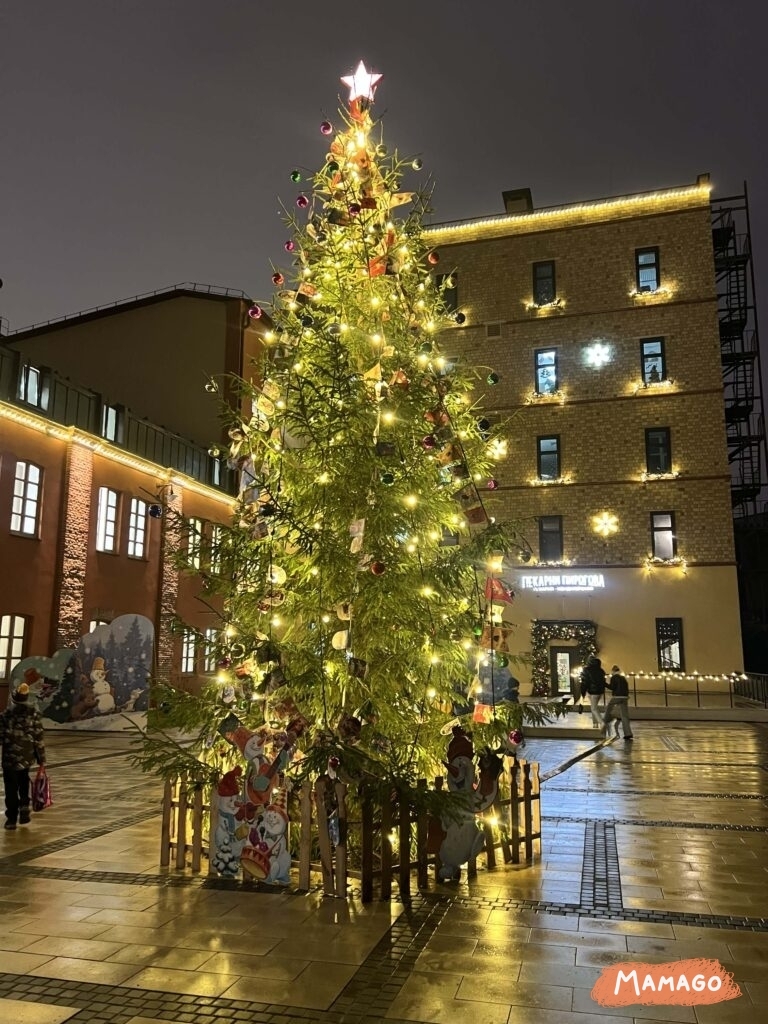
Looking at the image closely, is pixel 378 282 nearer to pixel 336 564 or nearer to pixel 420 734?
pixel 336 564

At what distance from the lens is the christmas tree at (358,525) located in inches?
291

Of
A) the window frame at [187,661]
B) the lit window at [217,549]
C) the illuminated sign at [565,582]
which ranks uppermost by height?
the illuminated sign at [565,582]

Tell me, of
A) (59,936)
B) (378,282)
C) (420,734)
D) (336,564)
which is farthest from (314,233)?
(59,936)

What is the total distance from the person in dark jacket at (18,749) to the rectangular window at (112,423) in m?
14.8

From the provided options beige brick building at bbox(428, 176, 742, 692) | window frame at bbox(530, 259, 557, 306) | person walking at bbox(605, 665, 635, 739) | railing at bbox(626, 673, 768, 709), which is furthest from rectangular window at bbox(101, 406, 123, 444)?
railing at bbox(626, 673, 768, 709)

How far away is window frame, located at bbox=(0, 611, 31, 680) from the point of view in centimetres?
1858

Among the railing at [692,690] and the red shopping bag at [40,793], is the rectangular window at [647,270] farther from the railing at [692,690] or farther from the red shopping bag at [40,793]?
the red shopping bag at [40,793]

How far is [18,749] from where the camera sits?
9.08m

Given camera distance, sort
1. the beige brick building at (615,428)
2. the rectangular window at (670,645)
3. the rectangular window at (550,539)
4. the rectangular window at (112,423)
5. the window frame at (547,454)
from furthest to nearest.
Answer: the window frame at (547,454)
the rectangular window at (550,539)
the beige brick building at (615,428)
the rectangular window at (670,645)
the rectangular window at (112,423)

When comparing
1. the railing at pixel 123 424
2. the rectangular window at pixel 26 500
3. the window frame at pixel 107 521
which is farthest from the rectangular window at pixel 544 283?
the rectangular window at pixel 26 500

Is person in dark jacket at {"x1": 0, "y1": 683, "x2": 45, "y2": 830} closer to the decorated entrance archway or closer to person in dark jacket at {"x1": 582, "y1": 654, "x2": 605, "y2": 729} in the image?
person in dark jacket at {"x1": 582, "y1": 654, "x2": 605, "y2": 729}

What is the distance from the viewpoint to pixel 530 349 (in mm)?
28703

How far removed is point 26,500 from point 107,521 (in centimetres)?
349

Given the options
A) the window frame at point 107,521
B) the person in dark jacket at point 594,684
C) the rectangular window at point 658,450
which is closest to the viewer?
the person in dark jacket at point 594,684
